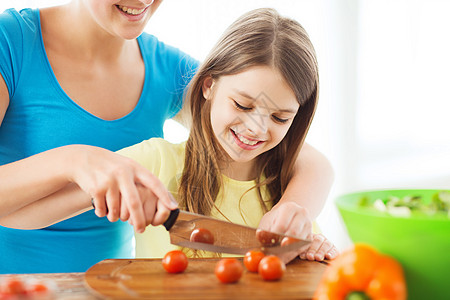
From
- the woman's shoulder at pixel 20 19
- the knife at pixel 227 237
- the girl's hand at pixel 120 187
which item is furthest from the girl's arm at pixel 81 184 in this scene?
the woman's shoulder at pixel 20 19

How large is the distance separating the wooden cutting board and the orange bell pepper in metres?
0.16

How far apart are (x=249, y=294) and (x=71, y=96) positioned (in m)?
1.00

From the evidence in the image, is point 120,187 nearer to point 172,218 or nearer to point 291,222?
point 172,218

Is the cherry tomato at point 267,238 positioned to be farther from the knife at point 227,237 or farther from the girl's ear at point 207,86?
the girl's ear at point 207,86

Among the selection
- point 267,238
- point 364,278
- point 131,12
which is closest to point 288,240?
point 267,238

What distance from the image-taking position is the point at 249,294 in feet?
2.98

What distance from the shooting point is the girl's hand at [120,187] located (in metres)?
0.97

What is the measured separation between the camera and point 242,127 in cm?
141

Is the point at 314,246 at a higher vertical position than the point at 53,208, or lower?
lower

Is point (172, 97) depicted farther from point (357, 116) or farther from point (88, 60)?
point (357, 116)

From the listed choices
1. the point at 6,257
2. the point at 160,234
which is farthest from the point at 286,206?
the point at 6,257

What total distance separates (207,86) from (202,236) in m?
0.60

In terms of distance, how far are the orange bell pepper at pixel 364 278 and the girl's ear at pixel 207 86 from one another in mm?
899

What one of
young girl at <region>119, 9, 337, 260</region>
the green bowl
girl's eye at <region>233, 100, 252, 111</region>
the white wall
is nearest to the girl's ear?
young girl at <region>119, 9, 337, 260</region>
